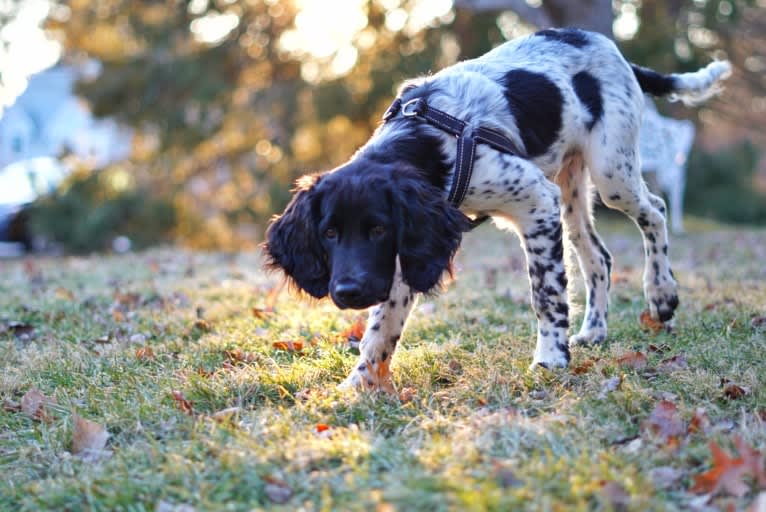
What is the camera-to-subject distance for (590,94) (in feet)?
14.0

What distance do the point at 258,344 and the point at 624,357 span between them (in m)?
1.80

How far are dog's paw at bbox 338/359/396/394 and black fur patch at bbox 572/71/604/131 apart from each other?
→ 1.69m

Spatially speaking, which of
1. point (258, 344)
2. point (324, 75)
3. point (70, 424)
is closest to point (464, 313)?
point (258, 344)

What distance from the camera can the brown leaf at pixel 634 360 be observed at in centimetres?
357

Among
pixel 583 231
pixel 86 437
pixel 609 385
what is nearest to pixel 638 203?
pixel 583 231

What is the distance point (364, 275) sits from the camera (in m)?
3.17

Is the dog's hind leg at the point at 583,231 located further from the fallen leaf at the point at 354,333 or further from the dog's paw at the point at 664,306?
the fallen leaf at the point at 354,333

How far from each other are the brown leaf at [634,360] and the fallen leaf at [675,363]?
78 millimetres

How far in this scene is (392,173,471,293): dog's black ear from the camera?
10.8 feet

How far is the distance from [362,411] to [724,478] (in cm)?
125

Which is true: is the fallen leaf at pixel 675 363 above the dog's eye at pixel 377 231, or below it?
below

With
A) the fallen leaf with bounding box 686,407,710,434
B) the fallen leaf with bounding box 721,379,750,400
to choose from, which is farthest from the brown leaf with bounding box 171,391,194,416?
the fallen leaf with bounding box 721,379,750,400

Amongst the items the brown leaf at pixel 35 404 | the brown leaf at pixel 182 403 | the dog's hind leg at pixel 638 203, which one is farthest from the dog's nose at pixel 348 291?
the dog's hind leg at pixel 638 203

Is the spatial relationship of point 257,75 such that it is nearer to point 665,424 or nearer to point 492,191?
point 492,191
